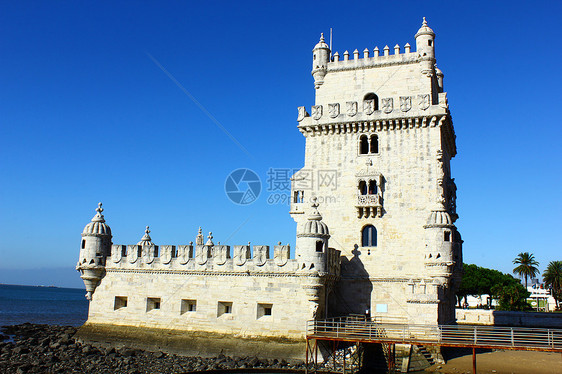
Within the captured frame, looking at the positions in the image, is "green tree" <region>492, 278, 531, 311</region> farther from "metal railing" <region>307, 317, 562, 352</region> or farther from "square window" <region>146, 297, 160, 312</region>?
→ "square window" <region>146, 297, 160, 312</region>

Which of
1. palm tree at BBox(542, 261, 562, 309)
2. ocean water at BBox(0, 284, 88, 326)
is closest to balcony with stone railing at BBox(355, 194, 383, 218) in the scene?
ocean water at BBox(0, 284, 88, 326)

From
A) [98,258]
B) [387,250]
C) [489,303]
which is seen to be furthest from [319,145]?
[489,303]

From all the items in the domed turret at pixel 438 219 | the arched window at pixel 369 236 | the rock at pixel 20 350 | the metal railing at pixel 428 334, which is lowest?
the rock at pixel 20 350

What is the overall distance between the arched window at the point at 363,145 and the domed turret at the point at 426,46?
592 centimetres

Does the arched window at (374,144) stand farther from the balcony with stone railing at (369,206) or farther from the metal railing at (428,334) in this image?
the metal railing at (428,334)

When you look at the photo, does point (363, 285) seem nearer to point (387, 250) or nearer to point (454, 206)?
point (387, 250)

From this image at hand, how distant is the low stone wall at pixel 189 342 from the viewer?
1073 inches

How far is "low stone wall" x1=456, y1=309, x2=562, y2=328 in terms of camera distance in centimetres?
4756

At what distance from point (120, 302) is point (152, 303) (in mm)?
2614

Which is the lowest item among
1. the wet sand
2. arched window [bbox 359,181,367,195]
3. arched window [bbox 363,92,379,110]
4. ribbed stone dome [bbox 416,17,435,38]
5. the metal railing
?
the wet sand

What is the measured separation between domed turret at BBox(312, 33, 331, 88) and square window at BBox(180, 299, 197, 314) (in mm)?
17495

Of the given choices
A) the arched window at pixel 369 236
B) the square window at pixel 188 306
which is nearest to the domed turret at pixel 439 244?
the arched window at pixel 369 236

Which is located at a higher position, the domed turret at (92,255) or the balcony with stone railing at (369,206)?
the balcony with stone railing at (369,206)

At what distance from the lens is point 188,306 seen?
30.9m
